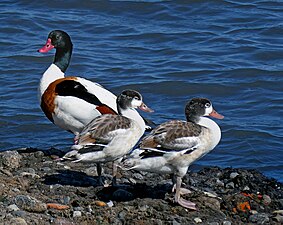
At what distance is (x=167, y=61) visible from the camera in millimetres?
17344

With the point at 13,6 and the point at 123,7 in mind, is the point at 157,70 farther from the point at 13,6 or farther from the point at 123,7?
the point at 13,6

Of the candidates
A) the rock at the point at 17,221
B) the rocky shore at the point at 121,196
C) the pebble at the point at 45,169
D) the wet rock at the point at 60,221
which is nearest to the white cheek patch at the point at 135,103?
the rocky shore at the point at 121,196

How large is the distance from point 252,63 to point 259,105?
89.5 inches

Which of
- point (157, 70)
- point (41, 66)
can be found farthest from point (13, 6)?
point (157, 70)

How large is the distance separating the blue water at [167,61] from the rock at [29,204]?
434 cm

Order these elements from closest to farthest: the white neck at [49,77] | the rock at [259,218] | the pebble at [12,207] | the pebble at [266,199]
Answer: the pebble at [12,207]
the rock at [259,218]
the pebble at [266,199]
the white neck at [49,77]

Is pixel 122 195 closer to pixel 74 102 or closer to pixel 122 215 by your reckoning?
pixel 122 215

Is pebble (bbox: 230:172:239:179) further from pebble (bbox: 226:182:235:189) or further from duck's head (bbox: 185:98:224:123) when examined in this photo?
duck's head (bbox: 185:98:224:123)

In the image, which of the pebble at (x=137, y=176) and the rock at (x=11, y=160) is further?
the pebble at (x=137, y=176)

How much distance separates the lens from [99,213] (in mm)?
8180

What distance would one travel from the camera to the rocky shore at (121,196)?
8.05 metres

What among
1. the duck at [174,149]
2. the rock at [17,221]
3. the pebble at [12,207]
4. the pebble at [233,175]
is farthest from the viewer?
the pebble at [233,175]

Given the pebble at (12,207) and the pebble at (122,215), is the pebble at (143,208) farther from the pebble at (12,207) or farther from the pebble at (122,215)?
the pebble at (12,207)

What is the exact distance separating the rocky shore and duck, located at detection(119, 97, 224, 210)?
0.31 metres
